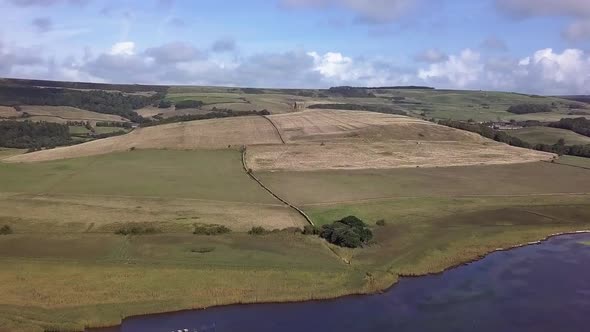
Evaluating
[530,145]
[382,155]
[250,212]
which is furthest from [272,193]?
[530,145]

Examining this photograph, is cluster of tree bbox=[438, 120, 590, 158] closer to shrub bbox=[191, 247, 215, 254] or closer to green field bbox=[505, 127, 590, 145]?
green field bbox=[505, 127, 590, 145]

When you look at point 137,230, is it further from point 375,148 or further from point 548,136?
point 548,136

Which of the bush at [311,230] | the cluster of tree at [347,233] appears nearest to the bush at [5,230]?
the bush at [311,230]

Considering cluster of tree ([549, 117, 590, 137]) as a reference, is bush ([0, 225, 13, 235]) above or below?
below

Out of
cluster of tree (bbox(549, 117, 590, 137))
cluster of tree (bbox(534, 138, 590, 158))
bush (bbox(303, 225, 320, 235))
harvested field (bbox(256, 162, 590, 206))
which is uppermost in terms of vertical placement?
cluster of tree (bbox(549, 117, 590, 137))

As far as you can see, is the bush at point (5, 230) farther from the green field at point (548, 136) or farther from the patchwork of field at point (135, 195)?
the green field at point (548, 136)

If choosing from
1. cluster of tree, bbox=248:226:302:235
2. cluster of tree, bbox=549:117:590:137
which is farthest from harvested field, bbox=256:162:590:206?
cluster of tree, bbox=549:117:590:137
